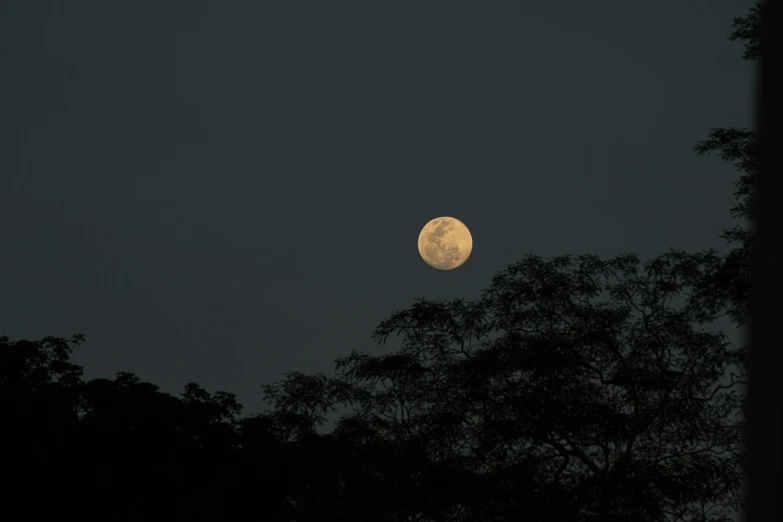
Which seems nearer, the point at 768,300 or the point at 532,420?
the point at 768,300

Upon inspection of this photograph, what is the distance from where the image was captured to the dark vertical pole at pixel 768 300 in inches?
53.6

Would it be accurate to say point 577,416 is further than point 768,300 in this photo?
Yes

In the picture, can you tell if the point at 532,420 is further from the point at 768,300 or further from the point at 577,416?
the point at 768,300

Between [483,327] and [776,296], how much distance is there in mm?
22589

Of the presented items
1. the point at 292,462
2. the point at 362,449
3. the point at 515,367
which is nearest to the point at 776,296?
the point at 515,367

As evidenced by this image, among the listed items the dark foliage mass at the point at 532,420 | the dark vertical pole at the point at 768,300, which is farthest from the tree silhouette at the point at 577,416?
the dark vertical pole at the point at 768,300

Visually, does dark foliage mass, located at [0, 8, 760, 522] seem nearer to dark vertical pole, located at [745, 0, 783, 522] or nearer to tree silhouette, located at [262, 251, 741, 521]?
tree silhouette, located at [262, 251, 741, 521]

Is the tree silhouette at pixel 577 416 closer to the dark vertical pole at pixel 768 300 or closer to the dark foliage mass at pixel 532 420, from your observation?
the dark foliage mass at pixel 532 420

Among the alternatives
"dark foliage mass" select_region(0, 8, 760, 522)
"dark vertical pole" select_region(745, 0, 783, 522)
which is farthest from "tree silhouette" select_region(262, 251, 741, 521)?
"dark vertical pole" select_region(745, 0, 783, 522)

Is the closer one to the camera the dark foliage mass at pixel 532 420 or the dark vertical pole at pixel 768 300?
the dark vertical pole at pixel 768 300

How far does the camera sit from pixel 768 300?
139cm

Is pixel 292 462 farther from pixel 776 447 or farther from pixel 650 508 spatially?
pixel 776 447

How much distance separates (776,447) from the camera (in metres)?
1.35

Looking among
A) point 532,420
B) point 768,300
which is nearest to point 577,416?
point 532,420
